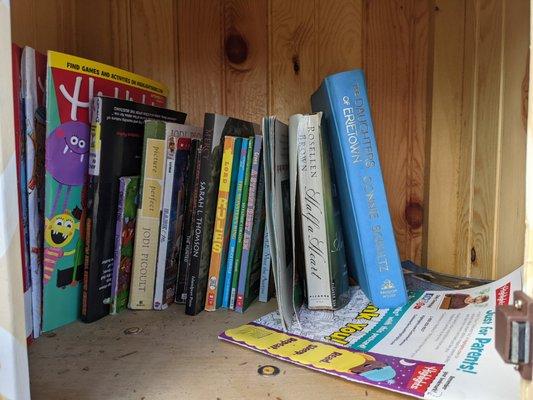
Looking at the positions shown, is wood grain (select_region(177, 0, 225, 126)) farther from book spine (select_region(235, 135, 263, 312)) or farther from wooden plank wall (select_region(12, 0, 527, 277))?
book spine (select_region(235, 135, 263, 312))

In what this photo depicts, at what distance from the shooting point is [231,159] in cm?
64

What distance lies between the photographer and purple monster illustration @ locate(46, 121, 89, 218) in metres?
0.57

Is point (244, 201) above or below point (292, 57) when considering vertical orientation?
below

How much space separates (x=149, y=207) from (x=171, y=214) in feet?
0.12

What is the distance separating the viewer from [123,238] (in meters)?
0.64

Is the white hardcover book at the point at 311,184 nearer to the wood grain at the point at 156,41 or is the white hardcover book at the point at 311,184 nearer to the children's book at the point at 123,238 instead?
the children's book at the point at 123,238

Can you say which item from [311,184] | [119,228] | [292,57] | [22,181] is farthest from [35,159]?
[292,57]

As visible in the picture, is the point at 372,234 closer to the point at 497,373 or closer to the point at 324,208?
the point at 324,208

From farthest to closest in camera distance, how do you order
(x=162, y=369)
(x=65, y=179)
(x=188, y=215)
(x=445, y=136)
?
(x=445, y=136)
(x=188, y=215)
(x=65, y=179)
(x=162, y=369)

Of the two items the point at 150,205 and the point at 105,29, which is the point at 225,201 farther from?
the point at 105,29

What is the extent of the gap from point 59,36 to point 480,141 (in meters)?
0.77

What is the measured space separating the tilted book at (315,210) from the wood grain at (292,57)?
0.24 m

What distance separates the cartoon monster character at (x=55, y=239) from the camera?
0.57 m

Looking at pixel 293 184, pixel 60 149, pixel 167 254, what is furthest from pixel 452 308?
pixel 60 149
